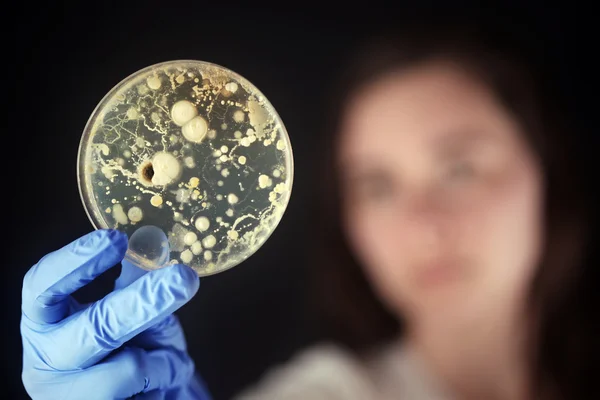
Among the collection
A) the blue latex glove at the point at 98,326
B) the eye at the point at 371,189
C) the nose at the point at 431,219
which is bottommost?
the nose at the point at 431,219

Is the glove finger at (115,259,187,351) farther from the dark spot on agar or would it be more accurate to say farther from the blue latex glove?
the dark spot on agar

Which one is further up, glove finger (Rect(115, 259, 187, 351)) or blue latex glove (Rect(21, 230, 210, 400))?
blue latex glove (Rect(21, 230, 210, 400))

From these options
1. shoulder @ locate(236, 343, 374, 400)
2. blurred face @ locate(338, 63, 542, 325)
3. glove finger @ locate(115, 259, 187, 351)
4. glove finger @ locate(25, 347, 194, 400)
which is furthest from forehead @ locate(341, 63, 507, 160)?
glove finger @ locate(25, 347, 194, 400)

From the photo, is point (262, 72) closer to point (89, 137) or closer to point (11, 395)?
point (89, 137)

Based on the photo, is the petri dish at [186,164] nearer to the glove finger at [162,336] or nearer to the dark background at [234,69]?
the glove finger at [162,336]

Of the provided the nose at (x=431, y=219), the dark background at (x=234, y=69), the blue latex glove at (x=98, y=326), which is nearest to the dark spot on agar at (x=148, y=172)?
the blue latex glove at (x=98, y=326)

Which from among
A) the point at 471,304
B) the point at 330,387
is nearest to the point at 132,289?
the point at 330,387
